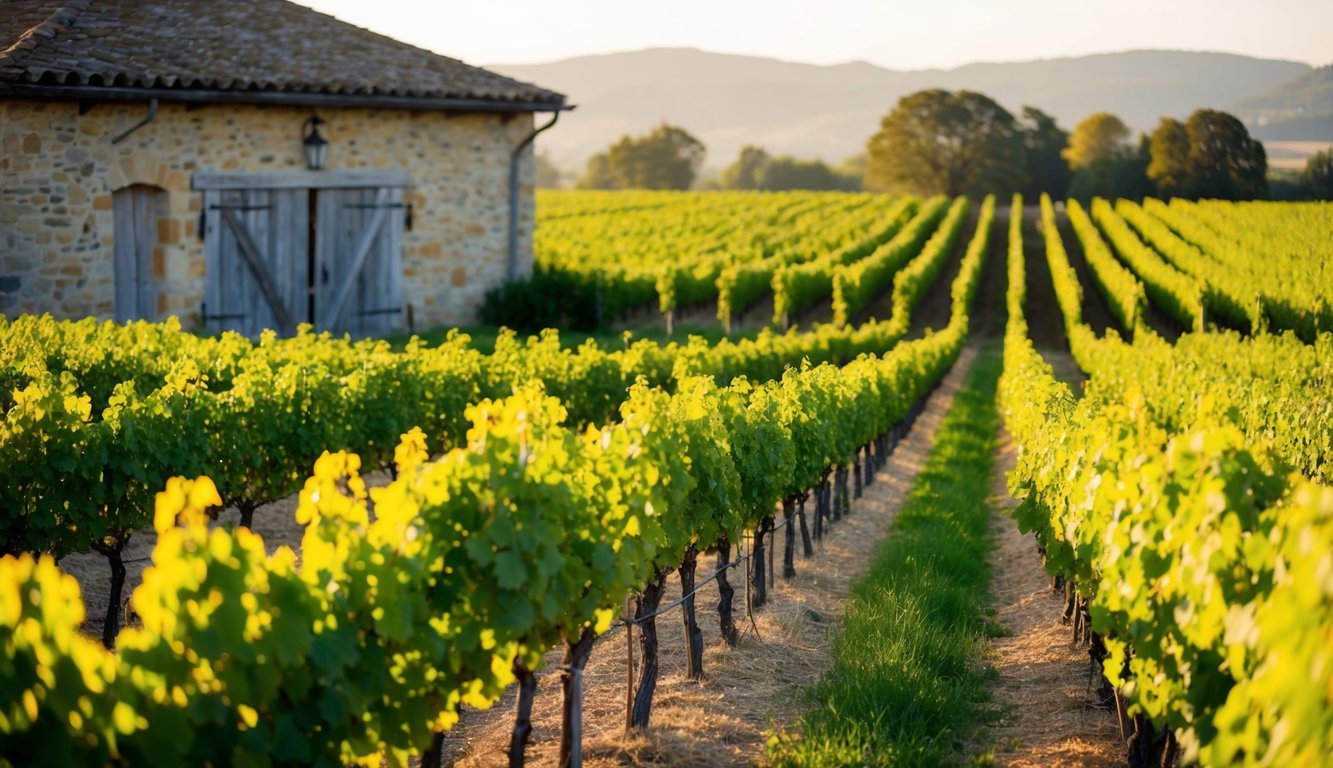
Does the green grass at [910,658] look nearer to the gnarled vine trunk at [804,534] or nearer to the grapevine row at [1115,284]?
the gnarled vine trunk at [804,534]

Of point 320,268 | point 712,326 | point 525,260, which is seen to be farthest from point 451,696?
point 712,326

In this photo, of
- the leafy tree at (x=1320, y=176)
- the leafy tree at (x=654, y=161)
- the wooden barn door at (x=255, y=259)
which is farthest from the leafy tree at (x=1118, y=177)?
the wooden barn door at (x=255, y=259)

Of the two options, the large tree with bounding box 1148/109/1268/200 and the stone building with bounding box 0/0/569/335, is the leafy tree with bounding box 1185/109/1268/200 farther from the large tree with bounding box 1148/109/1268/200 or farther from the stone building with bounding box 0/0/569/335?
the stone building with bounding box 0/0/569/335

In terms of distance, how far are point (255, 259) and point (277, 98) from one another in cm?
191

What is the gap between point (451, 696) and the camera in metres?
4.23

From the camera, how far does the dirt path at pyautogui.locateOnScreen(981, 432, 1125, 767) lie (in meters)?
5.65

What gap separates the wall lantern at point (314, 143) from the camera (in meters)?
15.0

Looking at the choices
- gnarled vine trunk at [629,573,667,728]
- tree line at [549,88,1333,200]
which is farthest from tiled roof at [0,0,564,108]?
tree line at [549,88,1333,200]

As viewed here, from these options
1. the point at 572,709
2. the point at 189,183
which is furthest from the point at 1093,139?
the point at 572,709

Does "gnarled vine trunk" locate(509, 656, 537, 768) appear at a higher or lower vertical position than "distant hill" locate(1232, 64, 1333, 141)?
lower

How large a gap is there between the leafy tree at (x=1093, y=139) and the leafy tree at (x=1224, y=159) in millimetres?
15319

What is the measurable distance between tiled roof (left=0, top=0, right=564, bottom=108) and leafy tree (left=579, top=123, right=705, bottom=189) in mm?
64619

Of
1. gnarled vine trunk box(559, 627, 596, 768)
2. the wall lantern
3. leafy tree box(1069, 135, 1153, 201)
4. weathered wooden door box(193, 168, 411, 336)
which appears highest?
leafy tree box(1069, 135, 1153, 201)

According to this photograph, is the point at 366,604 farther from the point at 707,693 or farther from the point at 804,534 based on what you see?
the point at 804,534
